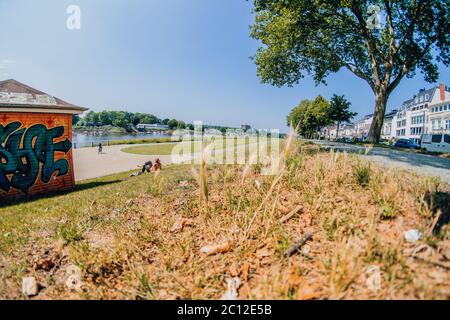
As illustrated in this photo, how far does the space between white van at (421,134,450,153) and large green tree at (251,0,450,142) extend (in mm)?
7496

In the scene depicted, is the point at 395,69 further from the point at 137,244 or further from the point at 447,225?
the point at 137,244

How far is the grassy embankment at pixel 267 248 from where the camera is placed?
1920mm

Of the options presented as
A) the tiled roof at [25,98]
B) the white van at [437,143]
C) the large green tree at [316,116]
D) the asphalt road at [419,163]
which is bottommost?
the asphalt road at [419,163]

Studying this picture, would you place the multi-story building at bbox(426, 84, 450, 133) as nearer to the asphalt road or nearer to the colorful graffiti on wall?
the asphalt road

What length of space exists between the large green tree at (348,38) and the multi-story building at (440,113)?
43.7 metres

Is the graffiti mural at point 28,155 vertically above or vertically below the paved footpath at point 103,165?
above

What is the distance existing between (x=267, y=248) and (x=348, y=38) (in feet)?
75.2

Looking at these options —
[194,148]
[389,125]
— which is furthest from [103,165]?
[389,125]

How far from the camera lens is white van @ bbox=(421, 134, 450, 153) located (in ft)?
71.4

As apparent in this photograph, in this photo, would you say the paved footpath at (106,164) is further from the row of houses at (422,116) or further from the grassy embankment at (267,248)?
the row of houses at (422,116)

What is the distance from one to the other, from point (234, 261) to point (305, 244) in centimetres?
88

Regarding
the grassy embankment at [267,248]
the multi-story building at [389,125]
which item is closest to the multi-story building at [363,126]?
the multi-story building at [389,125]

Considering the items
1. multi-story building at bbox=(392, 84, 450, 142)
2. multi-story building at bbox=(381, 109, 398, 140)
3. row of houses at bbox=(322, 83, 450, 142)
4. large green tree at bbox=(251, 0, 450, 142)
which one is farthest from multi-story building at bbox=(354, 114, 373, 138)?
large green tree at bbox=(251, 0, 450, 142)

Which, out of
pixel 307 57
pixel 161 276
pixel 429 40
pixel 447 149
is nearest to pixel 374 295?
pixel 161 276
